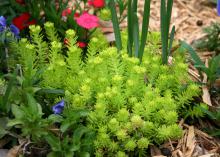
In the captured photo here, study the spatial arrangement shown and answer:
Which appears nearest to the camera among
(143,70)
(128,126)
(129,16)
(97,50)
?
(128,126)

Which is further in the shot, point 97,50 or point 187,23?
point 187,23

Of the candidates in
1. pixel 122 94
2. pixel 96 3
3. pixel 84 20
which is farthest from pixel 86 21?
pixel 122 94

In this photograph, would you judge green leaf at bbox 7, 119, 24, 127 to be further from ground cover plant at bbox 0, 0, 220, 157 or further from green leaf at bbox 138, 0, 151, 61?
green leaf at bbox 138, 0, 151, 61

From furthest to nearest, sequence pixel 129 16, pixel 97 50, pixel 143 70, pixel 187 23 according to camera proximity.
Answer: pixel 187 23 < pixel 97 50 < pixel 129 16 < pixel 143 70

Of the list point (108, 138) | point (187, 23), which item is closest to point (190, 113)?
point (108, 138)

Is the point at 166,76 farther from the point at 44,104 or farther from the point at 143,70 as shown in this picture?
the point at 44,104

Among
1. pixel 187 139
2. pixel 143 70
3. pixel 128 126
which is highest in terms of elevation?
pixel 143 70

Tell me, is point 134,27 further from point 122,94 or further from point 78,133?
point 78,133
